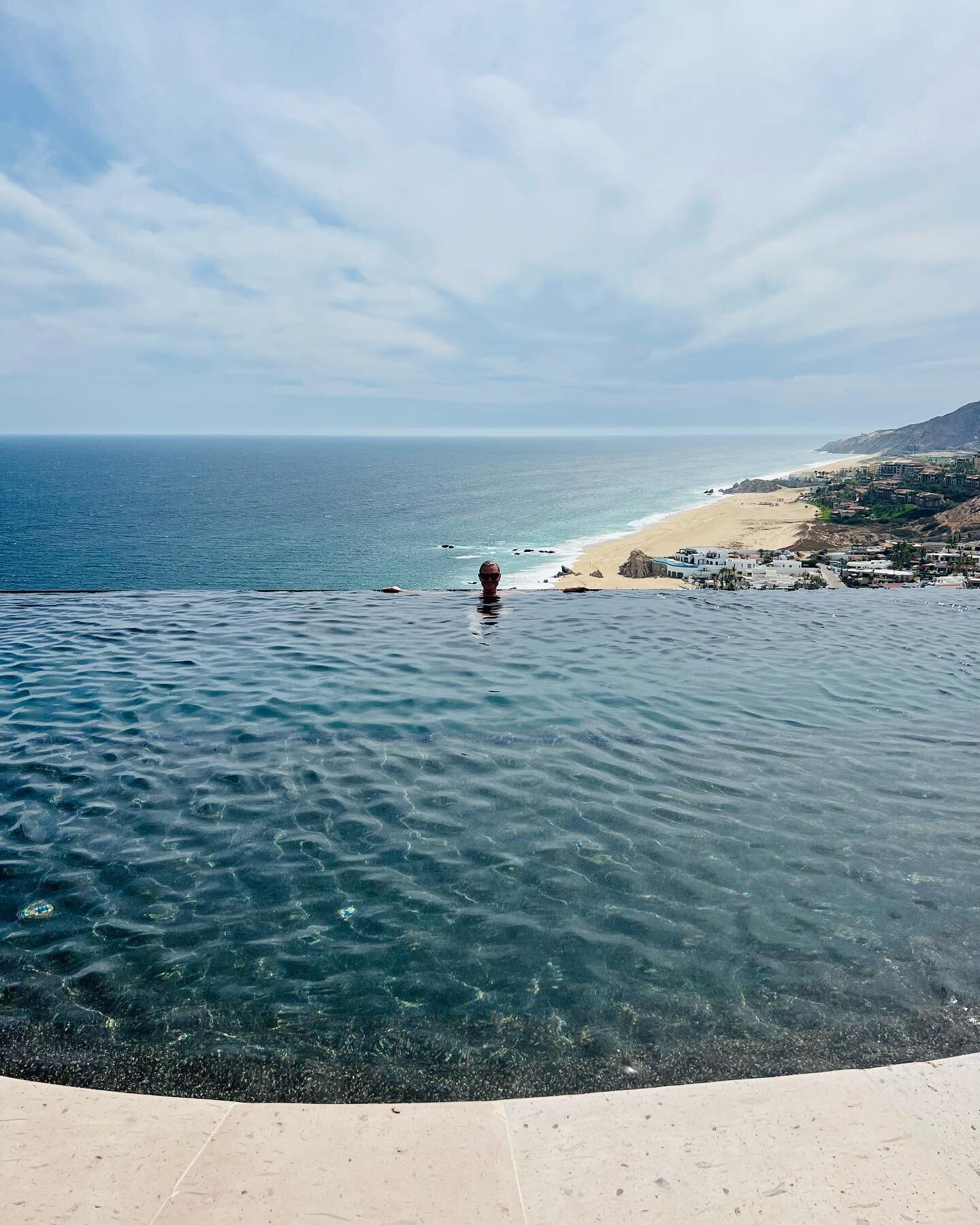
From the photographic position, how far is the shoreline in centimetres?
5844

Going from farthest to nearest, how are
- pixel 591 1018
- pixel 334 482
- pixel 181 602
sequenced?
pixel 334 482
pixel 181 602
pixel 591 1018

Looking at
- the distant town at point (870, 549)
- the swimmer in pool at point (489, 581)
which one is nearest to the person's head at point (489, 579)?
the swimmer in pool at point (489, 581)

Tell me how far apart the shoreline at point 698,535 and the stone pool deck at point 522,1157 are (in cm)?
4619

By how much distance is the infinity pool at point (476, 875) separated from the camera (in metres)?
4.38

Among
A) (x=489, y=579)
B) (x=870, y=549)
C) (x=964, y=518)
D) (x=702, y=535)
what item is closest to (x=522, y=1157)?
(x=489, y=579)

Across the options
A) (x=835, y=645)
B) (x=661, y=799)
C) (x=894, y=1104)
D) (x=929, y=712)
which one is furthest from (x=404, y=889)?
(x=835, y=645)

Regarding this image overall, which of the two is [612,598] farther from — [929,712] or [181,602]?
[181,602]

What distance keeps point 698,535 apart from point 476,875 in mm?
87236

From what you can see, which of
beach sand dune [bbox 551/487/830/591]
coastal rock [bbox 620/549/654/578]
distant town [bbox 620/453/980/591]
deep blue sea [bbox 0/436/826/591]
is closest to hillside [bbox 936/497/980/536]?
distant town [bbox 620/453/980/591]

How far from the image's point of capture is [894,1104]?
3.79m

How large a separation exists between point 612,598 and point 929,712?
909 centimetres

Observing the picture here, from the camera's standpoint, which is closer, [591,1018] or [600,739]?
[591,1018]

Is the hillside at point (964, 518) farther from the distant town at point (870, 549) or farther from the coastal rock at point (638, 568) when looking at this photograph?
the coastal rock at point (638, 568)

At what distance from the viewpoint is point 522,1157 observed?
344cm
